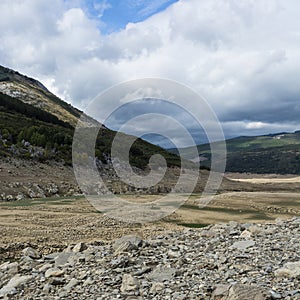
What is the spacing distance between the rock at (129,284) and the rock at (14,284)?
3.12 m

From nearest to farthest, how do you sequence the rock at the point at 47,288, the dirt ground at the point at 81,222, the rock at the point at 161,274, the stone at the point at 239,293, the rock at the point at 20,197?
the stone at the point at 239,293, the rock at the point at 161,274, the rock at the point at 47,288, the dirt ground at the point at 81,222, the rock at the point at 20,197

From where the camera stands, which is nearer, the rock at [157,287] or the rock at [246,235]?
the rock at [157,287]

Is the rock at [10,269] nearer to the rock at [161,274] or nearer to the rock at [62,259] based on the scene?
the rock at [62,259]

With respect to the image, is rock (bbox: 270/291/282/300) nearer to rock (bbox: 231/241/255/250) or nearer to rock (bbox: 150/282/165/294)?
rock (bbox: 150/282/165/294)

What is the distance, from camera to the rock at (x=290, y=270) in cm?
970

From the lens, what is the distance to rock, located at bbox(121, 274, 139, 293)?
395 inches

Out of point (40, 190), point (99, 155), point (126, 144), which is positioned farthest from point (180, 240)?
point (126, 144)

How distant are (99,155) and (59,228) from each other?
44.0 m

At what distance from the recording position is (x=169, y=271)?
1098 centimetres

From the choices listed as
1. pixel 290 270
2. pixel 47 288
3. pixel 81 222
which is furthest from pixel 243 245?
pixel 81 222

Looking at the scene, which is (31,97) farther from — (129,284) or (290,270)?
(290,270)

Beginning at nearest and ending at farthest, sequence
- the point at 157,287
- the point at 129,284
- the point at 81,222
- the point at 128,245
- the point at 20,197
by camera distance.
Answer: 1. the point at 157,287
2. the point at 129,284
3. the point at 128,245
4. the point at 81,222
5. the point at 20,197

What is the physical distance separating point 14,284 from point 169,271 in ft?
Answer: 14.7

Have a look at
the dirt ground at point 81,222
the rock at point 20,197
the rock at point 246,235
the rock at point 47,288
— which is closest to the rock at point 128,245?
the rock at point 47,288
